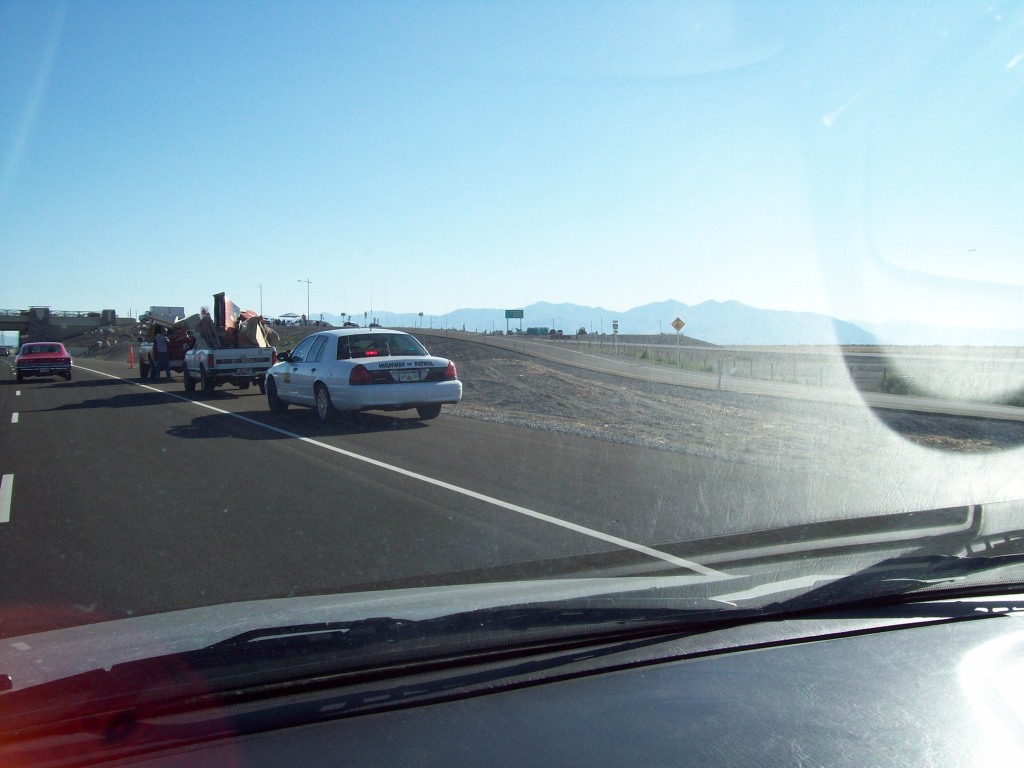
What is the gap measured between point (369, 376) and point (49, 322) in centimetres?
10424

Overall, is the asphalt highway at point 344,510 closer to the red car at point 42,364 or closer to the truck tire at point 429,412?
the truck tire at point 429,412

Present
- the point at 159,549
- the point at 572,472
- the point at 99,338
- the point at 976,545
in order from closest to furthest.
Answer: the point at 976,545 → the point at 159,549 → the point at 572,472 → the point at 99,338

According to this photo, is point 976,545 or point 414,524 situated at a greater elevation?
point 976,545

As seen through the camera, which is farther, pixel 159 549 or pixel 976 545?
pixel 159 549

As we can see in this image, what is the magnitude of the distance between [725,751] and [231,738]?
1486mm

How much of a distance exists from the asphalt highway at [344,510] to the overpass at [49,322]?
A: 99.4 metres

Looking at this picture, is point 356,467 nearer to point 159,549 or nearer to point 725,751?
point 159,549

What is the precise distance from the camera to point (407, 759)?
8.23 feet

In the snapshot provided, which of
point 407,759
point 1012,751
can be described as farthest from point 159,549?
point 1012,751

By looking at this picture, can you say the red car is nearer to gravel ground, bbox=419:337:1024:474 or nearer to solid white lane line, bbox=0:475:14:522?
gravel ground, bbox=419:337:1024:474

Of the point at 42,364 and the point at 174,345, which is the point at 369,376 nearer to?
the point at 174,345

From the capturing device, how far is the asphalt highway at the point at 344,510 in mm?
5812

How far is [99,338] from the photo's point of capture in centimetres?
10006

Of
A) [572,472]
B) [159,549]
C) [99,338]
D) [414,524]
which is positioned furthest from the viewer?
[99,338]
